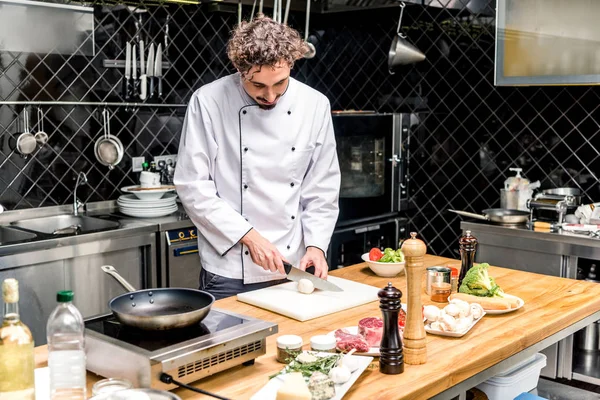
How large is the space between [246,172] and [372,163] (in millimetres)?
2251

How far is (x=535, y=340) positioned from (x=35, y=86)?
9.61ft

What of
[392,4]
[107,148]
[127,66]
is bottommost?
[107,148]

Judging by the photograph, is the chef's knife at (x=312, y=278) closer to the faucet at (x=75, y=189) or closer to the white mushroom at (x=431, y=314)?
the white mushroom at (x=431, y=314)

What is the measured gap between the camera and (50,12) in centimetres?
387

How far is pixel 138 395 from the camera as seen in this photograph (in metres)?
1.39

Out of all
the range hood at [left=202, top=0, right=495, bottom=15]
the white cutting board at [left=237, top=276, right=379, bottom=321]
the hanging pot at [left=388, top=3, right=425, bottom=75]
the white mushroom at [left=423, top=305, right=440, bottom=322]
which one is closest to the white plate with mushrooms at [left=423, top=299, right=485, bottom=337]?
the white mushroom at [left=423, top=305, right=440, bottom=322]

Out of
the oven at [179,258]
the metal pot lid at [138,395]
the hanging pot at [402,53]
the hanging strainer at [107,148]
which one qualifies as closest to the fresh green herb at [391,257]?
the metal pot lid at [138,395]

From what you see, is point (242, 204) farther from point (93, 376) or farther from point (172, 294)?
point (93, 376)

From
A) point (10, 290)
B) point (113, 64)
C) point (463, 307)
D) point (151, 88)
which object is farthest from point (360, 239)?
point (10, 290)

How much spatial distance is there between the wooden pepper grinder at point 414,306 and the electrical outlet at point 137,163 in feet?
9.29

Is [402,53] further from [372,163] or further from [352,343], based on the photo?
[352,343]

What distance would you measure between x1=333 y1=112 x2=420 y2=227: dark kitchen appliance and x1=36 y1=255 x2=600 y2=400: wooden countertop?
1.90m

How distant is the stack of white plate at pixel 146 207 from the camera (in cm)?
388

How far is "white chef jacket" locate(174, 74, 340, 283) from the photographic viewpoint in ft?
8.40
